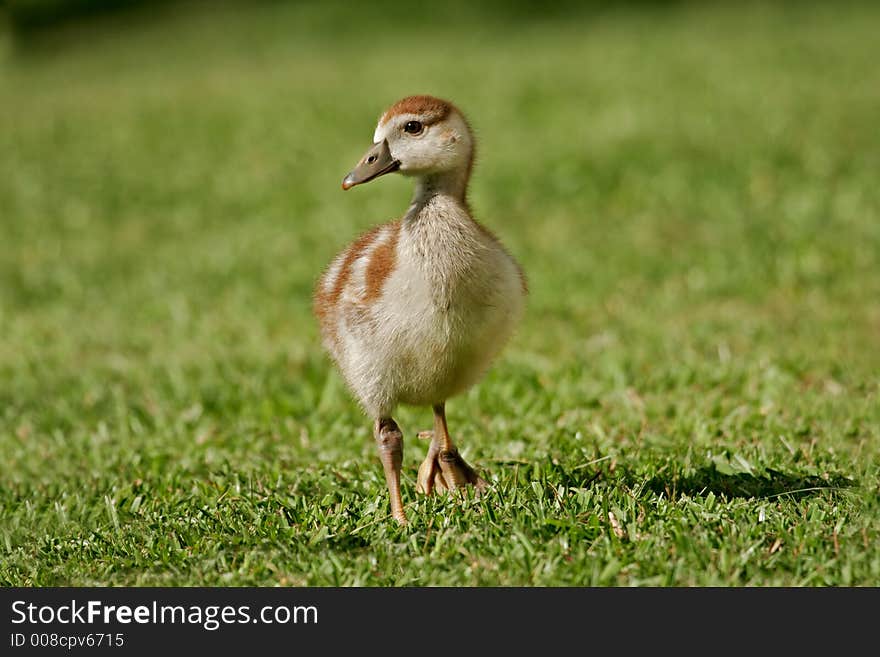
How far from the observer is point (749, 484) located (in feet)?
15.4

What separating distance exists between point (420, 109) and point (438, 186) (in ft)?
0.99

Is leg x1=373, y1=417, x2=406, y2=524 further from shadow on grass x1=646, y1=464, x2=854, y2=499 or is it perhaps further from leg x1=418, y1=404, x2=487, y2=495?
shadow on grass x1=646, y1=464, x2=854, y2=499

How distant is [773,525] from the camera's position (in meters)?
4.11

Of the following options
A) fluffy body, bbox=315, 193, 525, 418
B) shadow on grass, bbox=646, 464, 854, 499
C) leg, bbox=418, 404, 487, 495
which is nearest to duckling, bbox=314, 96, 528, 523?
fluffy body, bbox=315, 193, 525, 418

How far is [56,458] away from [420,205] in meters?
2.87

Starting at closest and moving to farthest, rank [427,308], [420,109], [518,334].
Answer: [427,308], [420,109], [518,334]

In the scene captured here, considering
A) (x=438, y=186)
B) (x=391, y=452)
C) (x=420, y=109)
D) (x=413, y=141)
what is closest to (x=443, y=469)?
(x=391, y=452)

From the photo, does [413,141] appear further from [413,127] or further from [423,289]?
[423,289]

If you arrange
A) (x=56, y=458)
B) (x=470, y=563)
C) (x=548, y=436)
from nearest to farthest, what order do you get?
(x=470, y=563)
(x=548, y=436)
(x=56, y=458)

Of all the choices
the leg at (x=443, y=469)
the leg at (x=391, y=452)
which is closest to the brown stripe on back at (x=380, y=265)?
the leg at (x=391, y=452)

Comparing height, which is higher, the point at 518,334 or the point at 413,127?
the point at 413,127

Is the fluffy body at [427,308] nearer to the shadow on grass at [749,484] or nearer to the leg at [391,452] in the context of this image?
the leg at [391,452]
